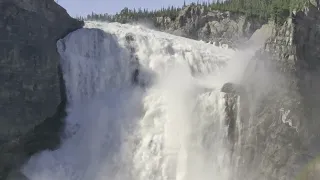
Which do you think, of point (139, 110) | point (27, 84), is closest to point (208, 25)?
point (139, 110)

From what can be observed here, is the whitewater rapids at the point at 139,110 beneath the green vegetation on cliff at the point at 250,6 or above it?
beneath

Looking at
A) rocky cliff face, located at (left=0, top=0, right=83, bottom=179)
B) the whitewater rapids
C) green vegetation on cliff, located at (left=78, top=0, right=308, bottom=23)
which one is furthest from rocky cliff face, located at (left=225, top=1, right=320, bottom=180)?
green vegetation on cliff, located at (left=78, top=0, right=308, bottom=23)

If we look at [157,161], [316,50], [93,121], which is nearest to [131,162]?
[157,161]

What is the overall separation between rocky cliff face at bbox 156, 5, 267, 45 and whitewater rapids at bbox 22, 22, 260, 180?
Answer: 22.6m

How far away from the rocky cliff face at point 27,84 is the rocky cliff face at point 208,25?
26.9 meters

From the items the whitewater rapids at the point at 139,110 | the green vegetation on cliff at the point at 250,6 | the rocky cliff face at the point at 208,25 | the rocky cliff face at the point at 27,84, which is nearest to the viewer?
the whitewater rapids at the point at 139,110

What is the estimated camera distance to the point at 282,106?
84.3 feet

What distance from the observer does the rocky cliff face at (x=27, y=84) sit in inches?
1063

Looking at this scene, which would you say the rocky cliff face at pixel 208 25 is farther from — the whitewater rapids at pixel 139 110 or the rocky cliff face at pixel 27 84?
the rocky cliff face at pixel 27 84

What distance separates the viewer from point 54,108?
28.4m

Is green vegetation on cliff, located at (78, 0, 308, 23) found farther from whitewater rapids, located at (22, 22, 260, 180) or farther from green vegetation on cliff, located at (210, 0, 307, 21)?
whitewater rapids, located at (22, 22, 260, 180)

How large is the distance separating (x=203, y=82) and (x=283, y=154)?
5933 millimetres

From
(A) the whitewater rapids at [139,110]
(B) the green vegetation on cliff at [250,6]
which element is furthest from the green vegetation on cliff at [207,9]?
(A) the whitewater rapids at [139,110]

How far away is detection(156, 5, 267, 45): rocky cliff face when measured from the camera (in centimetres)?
5534
